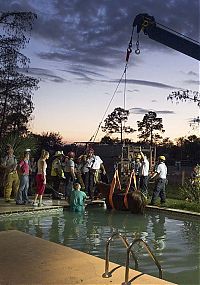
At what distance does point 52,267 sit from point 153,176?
26.8 feet

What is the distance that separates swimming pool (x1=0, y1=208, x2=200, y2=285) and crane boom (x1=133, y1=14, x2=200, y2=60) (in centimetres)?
517

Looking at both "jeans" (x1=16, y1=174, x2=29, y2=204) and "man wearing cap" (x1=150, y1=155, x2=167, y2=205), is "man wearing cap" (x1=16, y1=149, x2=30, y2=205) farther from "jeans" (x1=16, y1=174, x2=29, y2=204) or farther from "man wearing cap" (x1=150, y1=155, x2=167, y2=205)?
"man wearing cap" (x1=150, y1=155, x2=167, y2=205)

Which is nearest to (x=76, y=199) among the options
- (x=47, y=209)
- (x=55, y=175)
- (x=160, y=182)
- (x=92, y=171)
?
(x=47, y=209)

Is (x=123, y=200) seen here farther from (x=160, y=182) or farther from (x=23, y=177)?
(x=23, y=177)

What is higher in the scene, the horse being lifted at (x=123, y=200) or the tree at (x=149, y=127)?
the tree at (x=149, y=127)

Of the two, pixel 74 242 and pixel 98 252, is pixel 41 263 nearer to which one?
pixel 98 252

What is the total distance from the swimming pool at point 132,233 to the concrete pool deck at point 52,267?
1.01 meters

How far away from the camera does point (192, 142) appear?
164 feet

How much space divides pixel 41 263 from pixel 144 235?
3.70 metres

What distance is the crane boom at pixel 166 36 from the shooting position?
12336mm

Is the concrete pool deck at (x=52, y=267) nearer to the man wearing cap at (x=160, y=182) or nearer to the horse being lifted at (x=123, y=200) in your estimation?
the horse being lifted at (x=123, y=200)

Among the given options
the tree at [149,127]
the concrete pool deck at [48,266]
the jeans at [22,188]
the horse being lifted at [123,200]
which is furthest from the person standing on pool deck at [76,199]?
the tree at [149,127]

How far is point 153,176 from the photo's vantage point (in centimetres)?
1264

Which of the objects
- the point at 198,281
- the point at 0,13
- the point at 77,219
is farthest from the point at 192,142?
the point at 198,281
